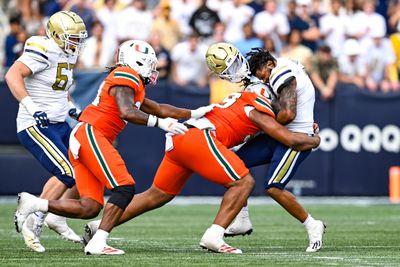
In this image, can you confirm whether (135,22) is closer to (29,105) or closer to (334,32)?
(334,32)

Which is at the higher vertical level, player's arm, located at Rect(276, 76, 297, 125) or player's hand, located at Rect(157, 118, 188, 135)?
player's arm, located at Rect(276, 76, 297, 125)

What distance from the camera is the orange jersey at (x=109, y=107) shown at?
7.97m

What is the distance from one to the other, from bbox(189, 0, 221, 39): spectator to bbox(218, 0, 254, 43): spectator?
Result: 0.26m

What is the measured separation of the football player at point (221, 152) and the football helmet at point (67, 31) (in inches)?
46.8

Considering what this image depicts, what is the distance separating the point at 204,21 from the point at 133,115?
8.66 meters

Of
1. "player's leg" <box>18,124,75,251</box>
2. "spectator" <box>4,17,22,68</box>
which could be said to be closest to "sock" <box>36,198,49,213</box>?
"player's leg" <box>18,124,75,251</box>

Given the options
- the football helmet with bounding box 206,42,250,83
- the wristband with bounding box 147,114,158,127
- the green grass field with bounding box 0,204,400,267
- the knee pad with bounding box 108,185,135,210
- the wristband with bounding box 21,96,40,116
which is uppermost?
the football helmet with bounding box 206,42,250,83

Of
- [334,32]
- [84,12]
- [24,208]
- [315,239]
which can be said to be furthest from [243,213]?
[334,32]

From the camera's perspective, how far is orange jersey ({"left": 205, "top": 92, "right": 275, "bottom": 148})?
328 inches

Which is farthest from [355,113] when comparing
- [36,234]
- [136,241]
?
[36,234]

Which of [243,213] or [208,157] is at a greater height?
[208,157]

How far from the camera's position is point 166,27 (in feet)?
53.9

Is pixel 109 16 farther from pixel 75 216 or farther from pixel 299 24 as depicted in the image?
pixel 75 216

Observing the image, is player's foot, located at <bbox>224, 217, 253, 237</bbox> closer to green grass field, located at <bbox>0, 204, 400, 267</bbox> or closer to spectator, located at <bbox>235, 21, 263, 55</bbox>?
green grass field, located at <bbox>0, 204, 400, 267</bbox>
